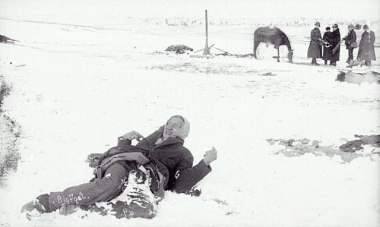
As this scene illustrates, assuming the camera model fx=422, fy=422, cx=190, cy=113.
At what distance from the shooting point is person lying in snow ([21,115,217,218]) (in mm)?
3488

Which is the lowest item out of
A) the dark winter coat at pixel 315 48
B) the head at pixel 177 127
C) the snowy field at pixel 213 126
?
the snowy field at pixel 213 126

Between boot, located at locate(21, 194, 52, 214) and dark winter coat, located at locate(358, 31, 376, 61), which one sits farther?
dark winter coat, located at locate(358, 31, 376, 61)

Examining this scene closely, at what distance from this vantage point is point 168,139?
4156mm

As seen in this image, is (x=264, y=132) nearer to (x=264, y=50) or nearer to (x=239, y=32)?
(x=264, y=50)

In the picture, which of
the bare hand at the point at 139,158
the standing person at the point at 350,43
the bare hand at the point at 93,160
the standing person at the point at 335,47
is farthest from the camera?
the standing person at the point at 350,43

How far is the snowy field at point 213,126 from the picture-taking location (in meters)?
3.80

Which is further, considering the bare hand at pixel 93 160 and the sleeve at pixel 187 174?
the bare hand at pixel 93 160

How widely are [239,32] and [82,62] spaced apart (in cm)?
1852

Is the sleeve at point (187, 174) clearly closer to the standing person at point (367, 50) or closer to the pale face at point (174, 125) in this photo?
the pale face at point (174, 125)

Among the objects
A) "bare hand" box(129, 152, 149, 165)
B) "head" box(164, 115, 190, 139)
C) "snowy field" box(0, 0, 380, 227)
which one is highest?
"head" box(164, 115, 190, 139)

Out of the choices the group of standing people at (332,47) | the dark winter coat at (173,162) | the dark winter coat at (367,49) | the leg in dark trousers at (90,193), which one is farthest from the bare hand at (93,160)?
the dark winter coat at (367,49)

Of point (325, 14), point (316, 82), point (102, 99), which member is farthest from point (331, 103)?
point (325, 14)

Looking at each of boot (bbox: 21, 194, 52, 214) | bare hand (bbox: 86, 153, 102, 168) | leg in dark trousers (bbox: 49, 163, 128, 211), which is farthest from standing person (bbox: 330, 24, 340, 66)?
boot (bbox: 21, 194, 52, 214)

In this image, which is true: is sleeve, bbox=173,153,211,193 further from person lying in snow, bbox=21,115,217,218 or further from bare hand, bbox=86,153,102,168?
bare hand, bbox=86,153,102,168
